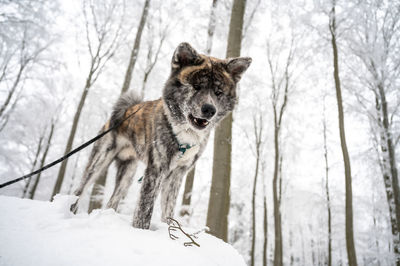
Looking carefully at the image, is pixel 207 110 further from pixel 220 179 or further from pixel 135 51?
pixel 135 51

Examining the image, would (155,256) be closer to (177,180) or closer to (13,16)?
(177,180)

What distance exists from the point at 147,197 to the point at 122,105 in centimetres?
212

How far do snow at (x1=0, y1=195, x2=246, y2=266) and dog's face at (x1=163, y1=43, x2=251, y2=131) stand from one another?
1172 millimetres

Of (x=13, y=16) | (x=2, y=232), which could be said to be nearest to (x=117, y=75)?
(x=13, y=16)

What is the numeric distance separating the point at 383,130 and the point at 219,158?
346 inches

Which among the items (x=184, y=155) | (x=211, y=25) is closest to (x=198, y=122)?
(x=184, y=155)

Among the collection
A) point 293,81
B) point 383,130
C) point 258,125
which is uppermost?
point 293,81

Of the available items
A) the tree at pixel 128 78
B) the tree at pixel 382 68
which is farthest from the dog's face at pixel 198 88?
the tree at pixel 382 68

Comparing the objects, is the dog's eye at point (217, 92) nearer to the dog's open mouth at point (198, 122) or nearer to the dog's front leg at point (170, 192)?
the dog's open mouth at point (198, 122)

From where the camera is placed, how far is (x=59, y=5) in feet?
33.0

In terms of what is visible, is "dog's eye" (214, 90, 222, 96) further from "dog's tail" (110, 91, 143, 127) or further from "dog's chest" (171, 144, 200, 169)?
"dog's tail" (110, 91, 143, 127)

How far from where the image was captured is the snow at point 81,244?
1.11 metres

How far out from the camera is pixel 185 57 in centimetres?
243

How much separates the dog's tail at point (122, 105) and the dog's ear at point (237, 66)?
2.01m
